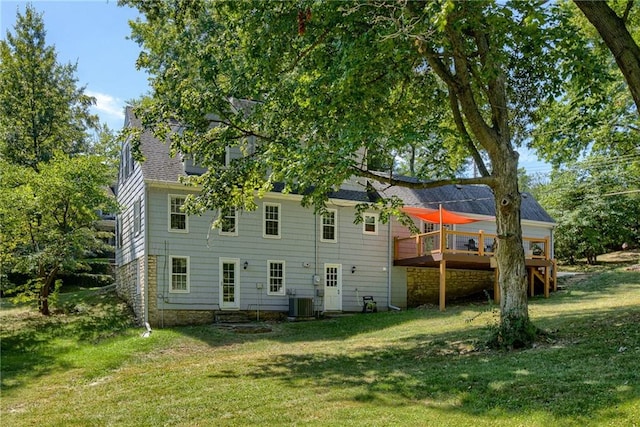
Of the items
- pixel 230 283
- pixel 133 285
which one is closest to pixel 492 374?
pixel 230 283

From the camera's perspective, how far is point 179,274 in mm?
16375

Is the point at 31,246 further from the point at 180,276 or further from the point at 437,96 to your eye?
the point at 437,96

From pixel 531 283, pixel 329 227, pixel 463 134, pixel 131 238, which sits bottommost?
pixel 531 283

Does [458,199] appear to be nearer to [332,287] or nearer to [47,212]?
[332,287]

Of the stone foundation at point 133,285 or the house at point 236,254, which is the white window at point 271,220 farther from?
the stone foundation at point 133,285

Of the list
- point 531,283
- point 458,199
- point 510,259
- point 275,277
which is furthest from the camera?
point 458,199

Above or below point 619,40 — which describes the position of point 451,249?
below

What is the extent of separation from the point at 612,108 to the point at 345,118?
28.8ft

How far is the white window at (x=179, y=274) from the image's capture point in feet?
53.3

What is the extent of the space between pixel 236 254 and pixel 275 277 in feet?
5.11

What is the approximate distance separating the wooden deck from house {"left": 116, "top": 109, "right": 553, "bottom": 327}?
67 millimetres

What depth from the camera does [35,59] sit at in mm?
24359

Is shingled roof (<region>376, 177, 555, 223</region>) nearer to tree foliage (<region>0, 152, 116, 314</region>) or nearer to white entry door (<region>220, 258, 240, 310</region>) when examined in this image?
white entry door (<region>220, 258, 240, 310</region>)

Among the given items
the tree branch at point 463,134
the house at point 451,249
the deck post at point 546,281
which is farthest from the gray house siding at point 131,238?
the deck post at point 546,281
